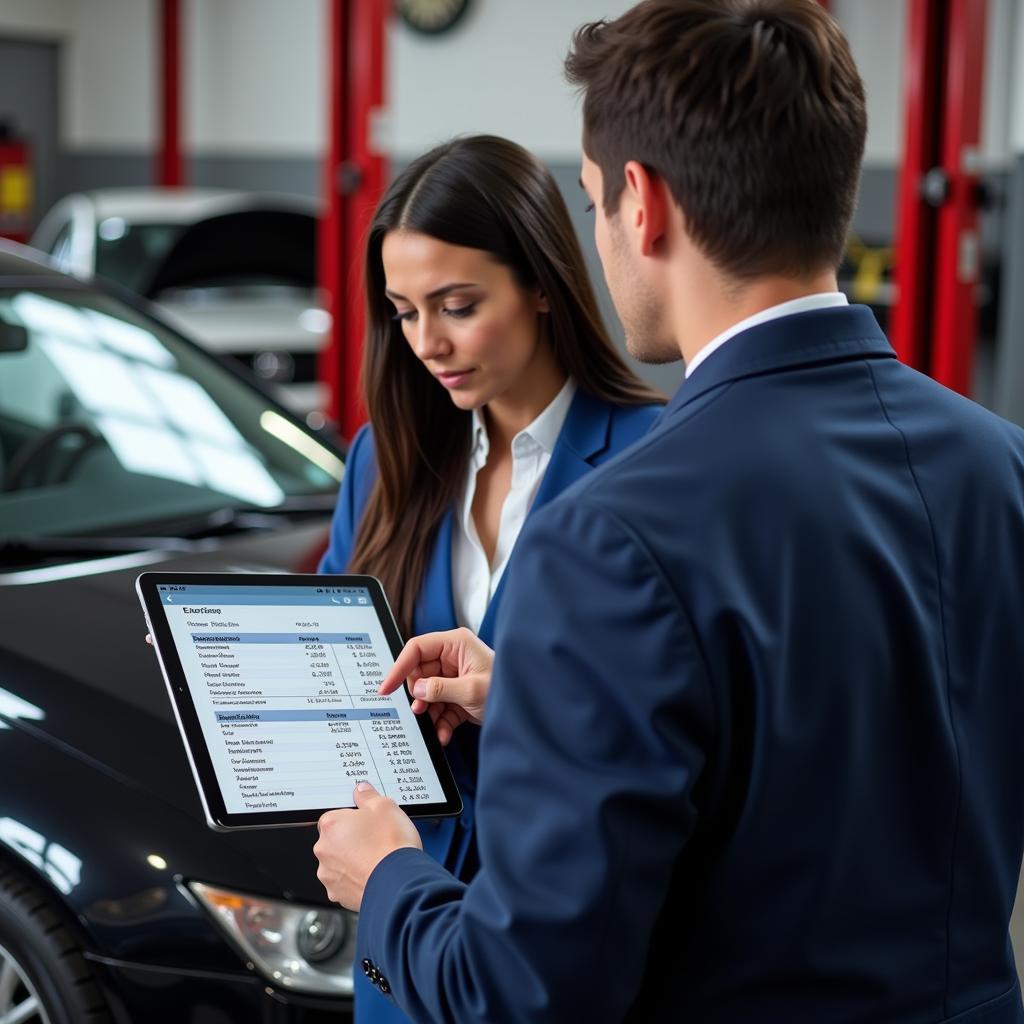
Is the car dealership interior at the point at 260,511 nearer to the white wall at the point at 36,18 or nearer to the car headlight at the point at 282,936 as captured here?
the car headlight at the point at 282,936

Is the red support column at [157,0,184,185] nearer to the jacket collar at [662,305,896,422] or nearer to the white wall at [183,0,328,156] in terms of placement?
the white wall at [183,0,328,156]

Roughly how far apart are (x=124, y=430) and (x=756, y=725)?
2.21 metres

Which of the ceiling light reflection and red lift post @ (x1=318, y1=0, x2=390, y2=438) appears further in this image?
red lift post @ (x1=318, y1=0, x2=390, y2=438)

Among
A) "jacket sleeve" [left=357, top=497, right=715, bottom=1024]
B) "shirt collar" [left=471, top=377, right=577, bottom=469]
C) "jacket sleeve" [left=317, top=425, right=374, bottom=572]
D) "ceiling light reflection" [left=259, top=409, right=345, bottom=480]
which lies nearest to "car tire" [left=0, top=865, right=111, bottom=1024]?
"jacket sleeve" [left=317, top=425, right=374, bottom=572]

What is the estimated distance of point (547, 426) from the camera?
70.6 inches

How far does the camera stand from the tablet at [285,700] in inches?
50.7

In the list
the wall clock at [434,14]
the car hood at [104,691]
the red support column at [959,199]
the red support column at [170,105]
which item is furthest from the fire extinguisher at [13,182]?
the car hood at [104,691]

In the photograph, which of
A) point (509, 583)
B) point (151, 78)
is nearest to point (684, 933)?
point (509, 583)

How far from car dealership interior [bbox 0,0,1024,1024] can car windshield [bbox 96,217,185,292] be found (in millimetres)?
15

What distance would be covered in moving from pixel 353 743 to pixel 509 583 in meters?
0.46

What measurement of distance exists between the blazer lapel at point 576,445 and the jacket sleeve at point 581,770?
755 mm

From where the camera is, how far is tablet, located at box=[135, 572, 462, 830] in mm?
1288

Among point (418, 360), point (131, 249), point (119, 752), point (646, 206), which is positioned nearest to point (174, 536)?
point (119, 752)

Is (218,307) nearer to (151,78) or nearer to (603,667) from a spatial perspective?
(151,78)
